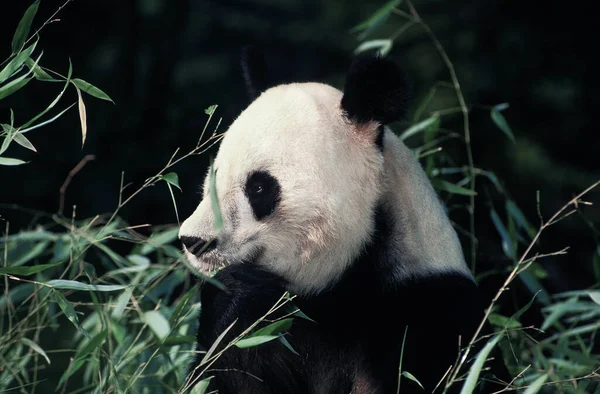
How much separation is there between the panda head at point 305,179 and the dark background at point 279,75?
2.58 metres

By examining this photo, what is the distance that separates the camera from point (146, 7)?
4984 millimetres

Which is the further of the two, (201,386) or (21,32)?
Result: (201,386)

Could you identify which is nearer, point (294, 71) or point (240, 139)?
point (240, 139)

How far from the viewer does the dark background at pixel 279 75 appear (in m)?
4.76

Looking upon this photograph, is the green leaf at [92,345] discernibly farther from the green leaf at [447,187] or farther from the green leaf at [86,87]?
the green leaf at [447,187]

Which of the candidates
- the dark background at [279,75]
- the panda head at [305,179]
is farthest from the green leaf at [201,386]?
the dark background at [279,75]

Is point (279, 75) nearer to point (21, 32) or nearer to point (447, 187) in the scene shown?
point (447, 187)

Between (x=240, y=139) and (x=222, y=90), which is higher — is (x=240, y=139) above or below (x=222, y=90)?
above

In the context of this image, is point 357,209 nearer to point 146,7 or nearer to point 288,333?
point 288,333

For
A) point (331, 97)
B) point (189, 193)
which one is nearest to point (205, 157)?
point (189, 193)

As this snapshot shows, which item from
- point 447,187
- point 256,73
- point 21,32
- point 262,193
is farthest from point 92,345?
point 447,187

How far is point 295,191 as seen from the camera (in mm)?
2025

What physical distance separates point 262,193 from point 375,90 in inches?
15.9

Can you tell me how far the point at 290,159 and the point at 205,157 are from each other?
10.3 ft
